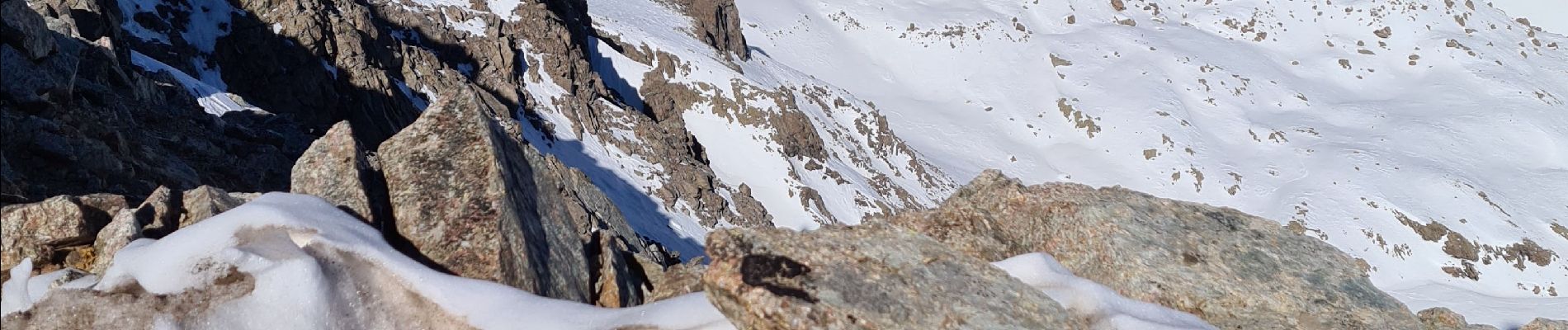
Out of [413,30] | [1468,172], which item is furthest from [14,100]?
[1468,172]

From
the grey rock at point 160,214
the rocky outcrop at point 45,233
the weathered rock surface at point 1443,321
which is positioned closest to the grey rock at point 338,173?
the grey rock at point 160,214

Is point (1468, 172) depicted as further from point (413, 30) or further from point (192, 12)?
point (192, 12)

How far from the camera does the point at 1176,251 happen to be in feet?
34.5

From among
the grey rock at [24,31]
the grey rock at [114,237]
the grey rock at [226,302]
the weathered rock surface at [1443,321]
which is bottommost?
the weathered rock surface at [1443,321]

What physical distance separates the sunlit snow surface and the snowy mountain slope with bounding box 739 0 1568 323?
53.2 meters

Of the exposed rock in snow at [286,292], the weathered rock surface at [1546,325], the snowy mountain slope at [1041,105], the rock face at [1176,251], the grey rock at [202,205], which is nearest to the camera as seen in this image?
the exposed rock in snow at [286,292]

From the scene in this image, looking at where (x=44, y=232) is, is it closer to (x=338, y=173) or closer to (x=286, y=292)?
(x=286, y=292)

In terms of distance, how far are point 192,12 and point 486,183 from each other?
31567mm

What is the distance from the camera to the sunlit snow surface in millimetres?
8320

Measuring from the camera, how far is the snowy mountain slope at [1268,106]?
199ft

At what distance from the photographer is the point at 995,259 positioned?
10547 millimetres

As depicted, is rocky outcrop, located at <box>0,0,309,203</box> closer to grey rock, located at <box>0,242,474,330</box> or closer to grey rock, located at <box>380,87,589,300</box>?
grey rock, located at <box>0,242,474,330</box>

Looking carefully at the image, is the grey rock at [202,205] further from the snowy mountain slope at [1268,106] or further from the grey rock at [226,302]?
the snowy mountain slope at [1268,106]

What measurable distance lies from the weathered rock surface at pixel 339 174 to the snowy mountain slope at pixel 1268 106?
184ft
